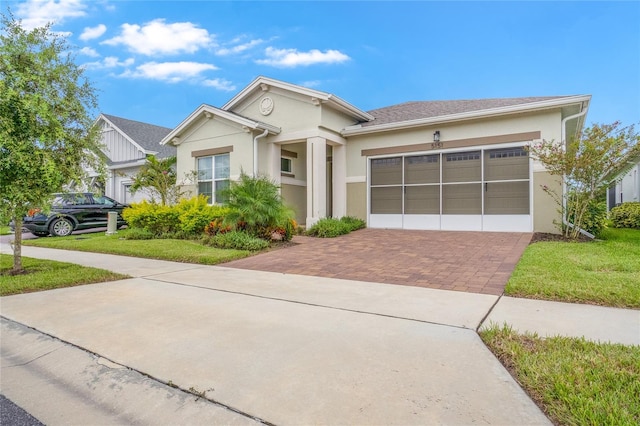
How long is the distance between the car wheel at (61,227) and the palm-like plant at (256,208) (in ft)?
26.7

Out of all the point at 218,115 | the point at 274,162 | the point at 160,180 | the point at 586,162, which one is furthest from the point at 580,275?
the point at 160,180

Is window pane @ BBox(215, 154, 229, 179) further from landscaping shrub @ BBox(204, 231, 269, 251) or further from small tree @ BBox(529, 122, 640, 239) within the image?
small tree @ BBox(529, 122, 640, 239)

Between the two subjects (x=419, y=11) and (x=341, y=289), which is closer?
(x=341, y=289)

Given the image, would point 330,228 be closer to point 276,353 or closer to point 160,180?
point 276,353

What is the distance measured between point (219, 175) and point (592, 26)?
581 inches

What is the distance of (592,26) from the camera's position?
1284 centimetres

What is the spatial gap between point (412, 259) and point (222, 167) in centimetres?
945

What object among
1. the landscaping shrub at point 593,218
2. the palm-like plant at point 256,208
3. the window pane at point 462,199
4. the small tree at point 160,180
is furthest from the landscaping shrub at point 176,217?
the landscaping shrub at point 593,218

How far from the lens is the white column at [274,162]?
549 inches

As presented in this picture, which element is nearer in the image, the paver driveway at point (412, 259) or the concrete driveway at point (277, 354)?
the concrete driveway at point (277, 354)

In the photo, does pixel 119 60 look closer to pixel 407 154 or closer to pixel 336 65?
pixel 336 65

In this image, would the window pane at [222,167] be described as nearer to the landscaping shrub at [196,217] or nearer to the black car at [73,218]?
the landscaping shrub at [196,217]

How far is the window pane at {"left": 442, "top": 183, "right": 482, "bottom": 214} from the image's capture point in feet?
38.6

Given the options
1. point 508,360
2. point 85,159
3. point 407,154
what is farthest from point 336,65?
point 508,360
